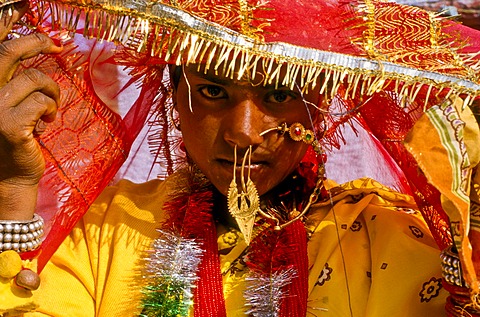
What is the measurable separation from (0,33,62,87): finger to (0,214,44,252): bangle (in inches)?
11.5

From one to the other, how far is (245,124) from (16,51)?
0.49 metres

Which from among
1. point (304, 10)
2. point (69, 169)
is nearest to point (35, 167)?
point (69, 169)

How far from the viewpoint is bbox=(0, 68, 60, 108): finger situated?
1.88m

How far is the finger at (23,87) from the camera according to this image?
1.88 metres

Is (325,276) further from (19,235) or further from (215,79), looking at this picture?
(19,235)

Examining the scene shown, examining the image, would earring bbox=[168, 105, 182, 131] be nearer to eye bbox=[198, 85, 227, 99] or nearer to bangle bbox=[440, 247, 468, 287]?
eye bbox=[198, 85, 227, 99]

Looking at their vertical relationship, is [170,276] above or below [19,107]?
below

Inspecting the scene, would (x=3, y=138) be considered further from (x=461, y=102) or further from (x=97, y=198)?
(x=461, y=102)

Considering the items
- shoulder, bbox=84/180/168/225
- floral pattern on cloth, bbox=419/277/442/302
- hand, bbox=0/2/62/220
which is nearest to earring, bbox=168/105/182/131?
shoulder, bbox=84/180/168/225

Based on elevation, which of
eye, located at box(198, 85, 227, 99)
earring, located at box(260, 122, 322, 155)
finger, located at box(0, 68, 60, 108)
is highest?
finger, located at box(0, 68, 60, 108)

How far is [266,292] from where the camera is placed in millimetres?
2131

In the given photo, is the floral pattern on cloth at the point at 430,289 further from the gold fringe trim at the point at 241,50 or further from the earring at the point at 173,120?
the earring at the point at 173,120

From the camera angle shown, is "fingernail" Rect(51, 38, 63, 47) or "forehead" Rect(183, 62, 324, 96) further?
"fingernail" Rect(51, 38, 63, 47)

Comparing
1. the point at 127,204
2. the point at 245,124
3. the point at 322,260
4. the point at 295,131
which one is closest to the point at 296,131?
the point at 295,131
